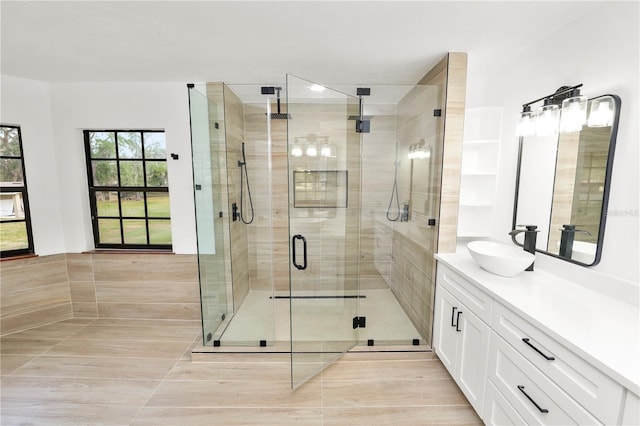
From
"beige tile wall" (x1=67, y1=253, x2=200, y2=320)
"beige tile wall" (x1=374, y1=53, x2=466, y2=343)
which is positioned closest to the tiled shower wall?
"beige tile wall" (x1=67, y1=253, x2=200, y2=320)

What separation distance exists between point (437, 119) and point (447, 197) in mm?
678

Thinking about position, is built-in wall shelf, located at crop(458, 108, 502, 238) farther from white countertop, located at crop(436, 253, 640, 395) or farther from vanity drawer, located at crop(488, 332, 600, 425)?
vanity drawer, located at crop(488, 332, 600, 425)

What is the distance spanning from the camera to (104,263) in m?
2.93

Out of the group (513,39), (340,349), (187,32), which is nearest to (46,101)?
(187,32)

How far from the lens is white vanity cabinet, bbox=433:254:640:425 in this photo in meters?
0.96

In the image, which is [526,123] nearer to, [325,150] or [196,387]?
[325,150]

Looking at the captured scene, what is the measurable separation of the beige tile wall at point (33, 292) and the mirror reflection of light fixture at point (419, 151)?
158 inches

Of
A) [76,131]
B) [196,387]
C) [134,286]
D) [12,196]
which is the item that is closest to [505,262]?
[196,387]

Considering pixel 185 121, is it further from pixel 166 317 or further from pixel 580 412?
pixel 580 412

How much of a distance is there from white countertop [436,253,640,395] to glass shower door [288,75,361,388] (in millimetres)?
1095

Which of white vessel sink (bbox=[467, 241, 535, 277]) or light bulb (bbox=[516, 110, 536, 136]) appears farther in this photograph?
light bulb (bbox=[516, 110, 536, 136])

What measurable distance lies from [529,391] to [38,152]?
4.45m

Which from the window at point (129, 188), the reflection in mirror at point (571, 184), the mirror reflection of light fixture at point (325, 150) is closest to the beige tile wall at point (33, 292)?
the window at point (129, 188)

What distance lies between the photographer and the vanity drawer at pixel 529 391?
1081 mm
